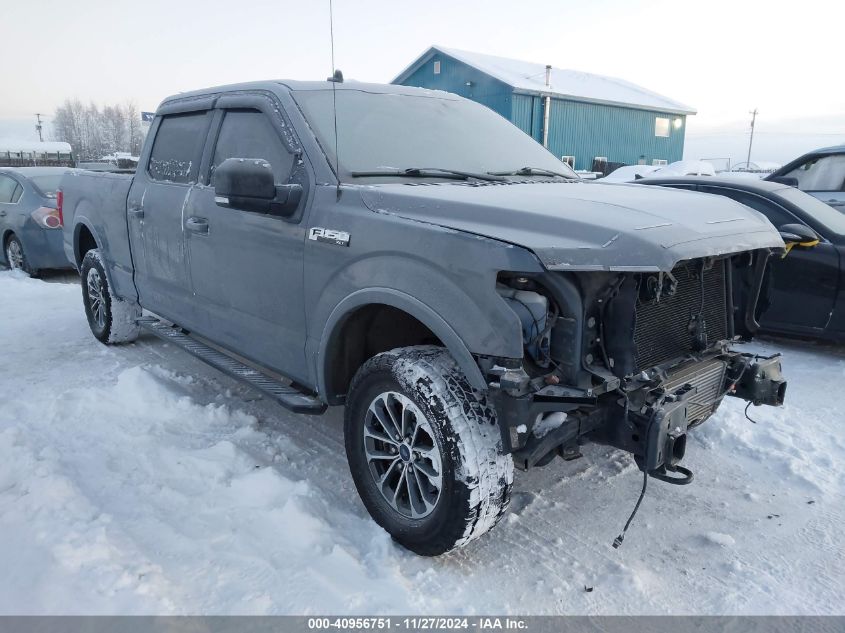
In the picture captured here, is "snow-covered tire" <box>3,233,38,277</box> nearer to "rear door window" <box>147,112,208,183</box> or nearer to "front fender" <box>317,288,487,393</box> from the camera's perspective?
"rear door window" <box>147,112,208,183</box>

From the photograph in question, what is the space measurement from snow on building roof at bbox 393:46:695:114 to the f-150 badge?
24.1 m

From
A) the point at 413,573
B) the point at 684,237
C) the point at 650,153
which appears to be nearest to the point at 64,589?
the point at 413,573

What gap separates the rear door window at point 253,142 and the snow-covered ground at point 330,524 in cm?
160

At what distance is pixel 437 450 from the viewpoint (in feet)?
8.43

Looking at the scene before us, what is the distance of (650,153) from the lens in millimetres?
32156

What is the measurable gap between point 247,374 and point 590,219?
7.34ft

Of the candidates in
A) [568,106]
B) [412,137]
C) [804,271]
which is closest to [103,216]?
[412,137]

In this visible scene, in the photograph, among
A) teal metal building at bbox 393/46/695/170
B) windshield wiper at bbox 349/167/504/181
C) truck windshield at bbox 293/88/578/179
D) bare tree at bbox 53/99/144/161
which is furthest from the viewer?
bare tree at bbox 53/99/144/161

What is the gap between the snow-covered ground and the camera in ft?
8.20

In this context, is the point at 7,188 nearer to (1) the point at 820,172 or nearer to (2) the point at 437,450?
(2) the point at 437,450

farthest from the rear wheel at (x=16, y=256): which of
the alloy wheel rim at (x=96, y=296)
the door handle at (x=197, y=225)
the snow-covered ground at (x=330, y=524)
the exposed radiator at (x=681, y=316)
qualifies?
the exposed radiator at (x=681, y=316)

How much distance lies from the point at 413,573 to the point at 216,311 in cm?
213

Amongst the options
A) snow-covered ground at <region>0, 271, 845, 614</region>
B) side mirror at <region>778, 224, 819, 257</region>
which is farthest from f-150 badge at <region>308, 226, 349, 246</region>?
side mirror at <region>778, 224, 819, 257</region>

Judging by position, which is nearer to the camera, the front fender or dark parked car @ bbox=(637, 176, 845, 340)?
the front fender
